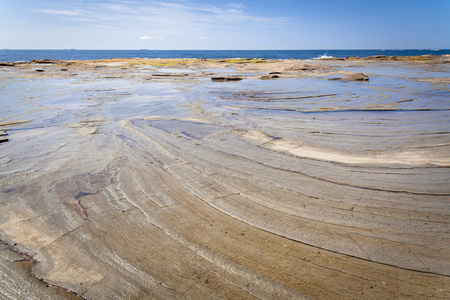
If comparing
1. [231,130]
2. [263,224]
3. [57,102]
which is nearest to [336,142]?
[231,130]

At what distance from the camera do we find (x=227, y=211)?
14.4 feet

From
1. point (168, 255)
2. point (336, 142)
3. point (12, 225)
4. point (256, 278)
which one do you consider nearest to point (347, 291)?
point (256, 278)

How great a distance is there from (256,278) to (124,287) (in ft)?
4.72

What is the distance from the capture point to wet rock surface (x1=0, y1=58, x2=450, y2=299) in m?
3.04

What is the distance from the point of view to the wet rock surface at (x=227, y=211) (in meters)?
3.04

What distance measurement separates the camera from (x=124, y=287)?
297 cm

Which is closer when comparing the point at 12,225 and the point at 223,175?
the point at 12,225

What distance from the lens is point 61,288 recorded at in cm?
297

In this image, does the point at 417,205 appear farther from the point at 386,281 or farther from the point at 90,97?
the point at 90,97

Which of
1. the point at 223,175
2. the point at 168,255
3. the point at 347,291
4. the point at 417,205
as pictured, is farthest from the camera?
the point at 223,175

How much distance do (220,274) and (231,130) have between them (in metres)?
6.16

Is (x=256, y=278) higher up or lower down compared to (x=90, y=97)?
lower down

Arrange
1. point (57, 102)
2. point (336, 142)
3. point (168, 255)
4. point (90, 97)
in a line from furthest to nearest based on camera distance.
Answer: point (90, 97) → point (57, 102) → point (336, 142) → point (168, 255)

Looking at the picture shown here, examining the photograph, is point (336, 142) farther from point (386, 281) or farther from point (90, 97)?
point (90, 97)
